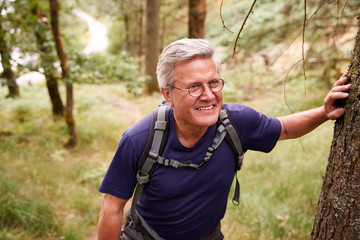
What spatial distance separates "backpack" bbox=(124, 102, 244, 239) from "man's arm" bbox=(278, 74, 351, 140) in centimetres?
45

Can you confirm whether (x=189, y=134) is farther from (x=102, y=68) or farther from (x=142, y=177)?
(x=102, y=68)

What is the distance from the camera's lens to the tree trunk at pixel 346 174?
1.68 m

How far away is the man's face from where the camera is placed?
197cm

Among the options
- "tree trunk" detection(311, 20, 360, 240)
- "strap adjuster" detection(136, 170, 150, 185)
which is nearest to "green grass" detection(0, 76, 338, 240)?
"tree trunk" detection(311, 20, 360, 240)

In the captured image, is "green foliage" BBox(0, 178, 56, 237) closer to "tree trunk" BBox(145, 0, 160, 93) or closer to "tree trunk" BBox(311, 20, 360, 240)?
"tree trunk" BBox(311, 20, 360, 240)

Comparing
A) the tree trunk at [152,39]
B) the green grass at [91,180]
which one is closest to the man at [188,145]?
the green grass at [91,180]

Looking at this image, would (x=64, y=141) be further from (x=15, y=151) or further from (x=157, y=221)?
(x=157, y=221)

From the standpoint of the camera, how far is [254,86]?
36.7 ft

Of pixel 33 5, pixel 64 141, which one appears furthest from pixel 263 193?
pixel 33 5

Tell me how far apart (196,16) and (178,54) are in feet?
19.4

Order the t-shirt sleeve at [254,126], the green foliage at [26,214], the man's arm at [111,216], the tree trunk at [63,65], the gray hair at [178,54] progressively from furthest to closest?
the tree trunk at [63,65], the green foliage at [26,214], the t-shirt sleeve at [254,126], the man's arm at [111,216], the gray hair at [178,54]

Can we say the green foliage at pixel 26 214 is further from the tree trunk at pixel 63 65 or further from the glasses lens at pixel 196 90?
the glasses lens at pixel 196 90

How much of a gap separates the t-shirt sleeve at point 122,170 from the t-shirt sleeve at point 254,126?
84 centimetres

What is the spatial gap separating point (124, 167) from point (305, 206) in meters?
2.87
